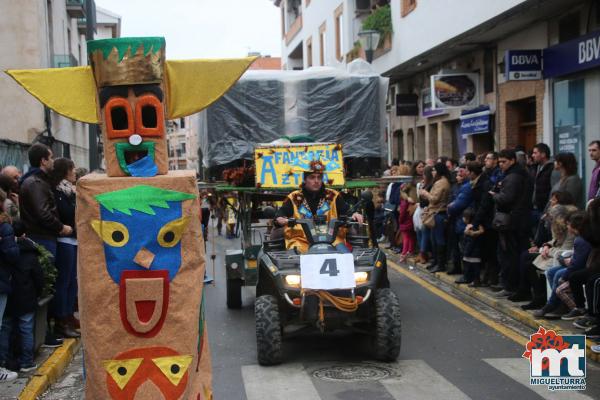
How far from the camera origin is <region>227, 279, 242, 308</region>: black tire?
1131 centimetres

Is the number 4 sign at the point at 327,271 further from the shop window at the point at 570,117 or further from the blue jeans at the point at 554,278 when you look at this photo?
the shop window at the point at 570,117

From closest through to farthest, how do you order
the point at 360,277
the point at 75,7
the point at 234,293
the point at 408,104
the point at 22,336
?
the point at 22,336 → the point at 360,277 → the point at 234,293 → the point at 408,104 → the point at 75,7

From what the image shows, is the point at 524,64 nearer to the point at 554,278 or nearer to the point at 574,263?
the point at 554,278

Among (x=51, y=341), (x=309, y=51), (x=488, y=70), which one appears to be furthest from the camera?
(x=309, y=51)

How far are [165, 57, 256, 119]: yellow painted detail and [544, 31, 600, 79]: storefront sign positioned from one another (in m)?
10.0

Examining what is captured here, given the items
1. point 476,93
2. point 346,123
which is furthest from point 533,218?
point 476,93

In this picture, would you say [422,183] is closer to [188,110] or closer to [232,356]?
[232,356]

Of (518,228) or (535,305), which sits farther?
(518,228)

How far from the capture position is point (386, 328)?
8.03 meters

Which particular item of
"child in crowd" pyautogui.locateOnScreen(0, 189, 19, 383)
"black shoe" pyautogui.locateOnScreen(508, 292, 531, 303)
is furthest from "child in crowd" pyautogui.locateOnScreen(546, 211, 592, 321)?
"child in crowd" pyautogui.locateOnScreen(0, 189, 19, 383)

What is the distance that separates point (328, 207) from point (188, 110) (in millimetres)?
4138

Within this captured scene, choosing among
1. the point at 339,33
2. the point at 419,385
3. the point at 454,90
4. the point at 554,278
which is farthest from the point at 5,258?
the point at 339,33

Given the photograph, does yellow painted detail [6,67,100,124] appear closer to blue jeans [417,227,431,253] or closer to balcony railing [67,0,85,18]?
blue jeans [417,227,431,253]

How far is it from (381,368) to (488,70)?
13894 millimetres
